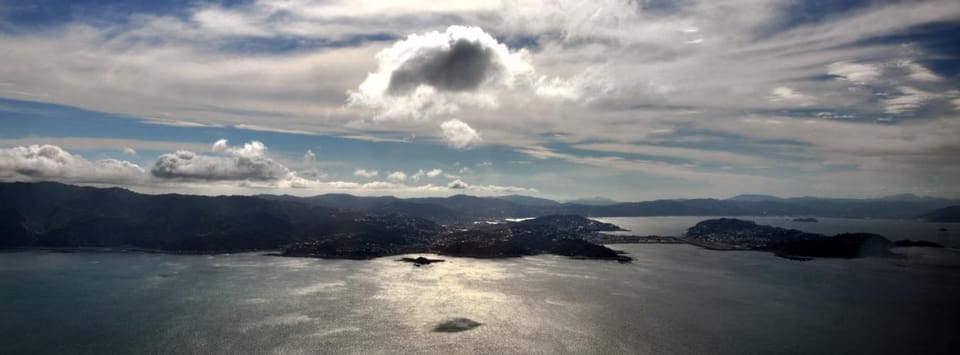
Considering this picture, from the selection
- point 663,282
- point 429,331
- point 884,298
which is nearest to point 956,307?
point 884,298

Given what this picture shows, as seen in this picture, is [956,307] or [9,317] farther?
[956,307]

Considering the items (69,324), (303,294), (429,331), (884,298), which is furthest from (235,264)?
(884,298)

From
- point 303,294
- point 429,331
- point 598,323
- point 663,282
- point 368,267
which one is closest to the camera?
point 429,331

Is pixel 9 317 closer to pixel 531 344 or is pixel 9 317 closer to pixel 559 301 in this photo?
pixel 531 344

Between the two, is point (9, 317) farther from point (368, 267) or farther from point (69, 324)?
point (368, 267)

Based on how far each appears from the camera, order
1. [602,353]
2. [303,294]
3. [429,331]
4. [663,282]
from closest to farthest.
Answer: [602,353] < [429,331] < [303,294] < [663,282]

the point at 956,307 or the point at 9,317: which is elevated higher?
the point at 956,307
